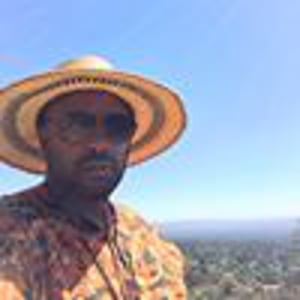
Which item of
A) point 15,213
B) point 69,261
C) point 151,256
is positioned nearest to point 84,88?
point 15,213

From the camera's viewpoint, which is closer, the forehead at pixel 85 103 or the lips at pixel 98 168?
the lips at pixel 98 168

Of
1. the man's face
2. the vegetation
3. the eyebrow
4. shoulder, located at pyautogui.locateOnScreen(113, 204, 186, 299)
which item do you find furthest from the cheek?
the vegetation

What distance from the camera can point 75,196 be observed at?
12.8 feet

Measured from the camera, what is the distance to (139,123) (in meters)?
4.51

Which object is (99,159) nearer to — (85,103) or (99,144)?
(99,144)

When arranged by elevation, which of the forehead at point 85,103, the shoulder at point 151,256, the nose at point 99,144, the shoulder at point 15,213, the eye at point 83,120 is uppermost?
the forehead at point 85,103

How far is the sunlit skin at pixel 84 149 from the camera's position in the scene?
3.85 meters

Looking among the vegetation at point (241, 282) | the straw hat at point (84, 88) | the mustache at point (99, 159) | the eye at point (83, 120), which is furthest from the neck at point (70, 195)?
the vegetation at point (241, 282)

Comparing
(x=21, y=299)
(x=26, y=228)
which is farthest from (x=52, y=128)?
(x=21, y=299)

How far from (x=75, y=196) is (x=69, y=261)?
0.25 meters

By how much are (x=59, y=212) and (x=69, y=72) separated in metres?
0.54

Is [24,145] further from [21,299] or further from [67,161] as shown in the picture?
[21,299]

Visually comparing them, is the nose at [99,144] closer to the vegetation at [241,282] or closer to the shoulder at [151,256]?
the shoulder at [151,256]

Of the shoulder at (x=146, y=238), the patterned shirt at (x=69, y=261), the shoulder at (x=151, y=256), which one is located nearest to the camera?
the patterned shirt at (x=69, y=261)
